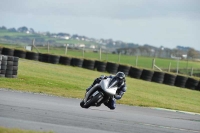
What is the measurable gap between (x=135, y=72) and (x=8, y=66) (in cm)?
1589

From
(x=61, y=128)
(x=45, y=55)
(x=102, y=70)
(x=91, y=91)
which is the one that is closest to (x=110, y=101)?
(x=91, y=91)

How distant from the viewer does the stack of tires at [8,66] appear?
2145cm

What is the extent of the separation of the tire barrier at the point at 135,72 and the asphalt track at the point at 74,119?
1993cm

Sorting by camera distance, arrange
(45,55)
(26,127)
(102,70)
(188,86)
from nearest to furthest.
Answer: (26,127)
(188,86)
(102,70)
(45,55)

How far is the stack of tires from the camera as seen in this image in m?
21.5

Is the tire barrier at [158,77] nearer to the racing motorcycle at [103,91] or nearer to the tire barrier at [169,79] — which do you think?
the tire barrier at [169,79]

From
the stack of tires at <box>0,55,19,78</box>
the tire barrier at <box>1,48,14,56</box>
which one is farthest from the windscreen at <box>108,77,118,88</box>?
the tire barrier at <box>1,48,14,56</box>

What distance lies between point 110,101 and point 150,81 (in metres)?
24.4

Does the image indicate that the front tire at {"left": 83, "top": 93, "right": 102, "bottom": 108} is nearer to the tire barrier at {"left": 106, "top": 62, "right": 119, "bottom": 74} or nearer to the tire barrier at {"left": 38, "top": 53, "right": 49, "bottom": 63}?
the tire barrier at {"left": 106, "top": 62, "right": 119, "bottom": 74}

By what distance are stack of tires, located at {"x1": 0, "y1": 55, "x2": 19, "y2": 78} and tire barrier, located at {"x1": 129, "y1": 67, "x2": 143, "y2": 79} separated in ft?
49.5

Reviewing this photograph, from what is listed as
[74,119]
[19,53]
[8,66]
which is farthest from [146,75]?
[74,119]

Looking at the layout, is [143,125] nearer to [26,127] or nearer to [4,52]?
[26,127]

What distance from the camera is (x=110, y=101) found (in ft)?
38.5

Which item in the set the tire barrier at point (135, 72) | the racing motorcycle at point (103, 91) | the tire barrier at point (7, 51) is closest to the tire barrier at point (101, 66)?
the tire barrier at point (135, 72)
